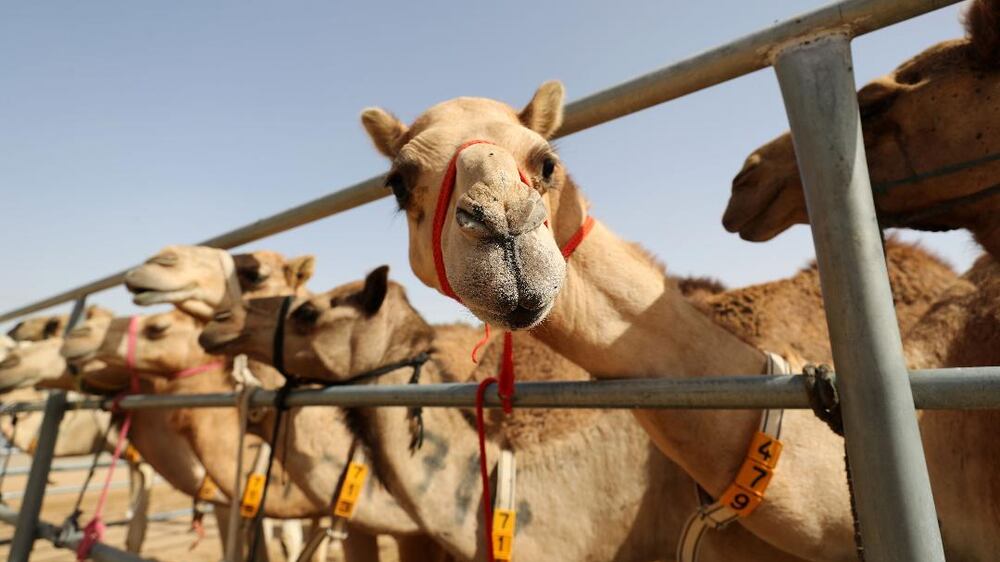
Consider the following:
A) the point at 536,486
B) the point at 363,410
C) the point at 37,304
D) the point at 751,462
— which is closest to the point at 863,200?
the point at 751,462

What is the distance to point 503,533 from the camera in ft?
7.79

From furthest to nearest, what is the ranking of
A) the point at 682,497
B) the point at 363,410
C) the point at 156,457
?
the point at 156,457 → the point at 363,410 → the point at 682,497

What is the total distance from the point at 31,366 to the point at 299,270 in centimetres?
230

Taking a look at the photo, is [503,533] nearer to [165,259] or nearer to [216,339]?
[216,339]

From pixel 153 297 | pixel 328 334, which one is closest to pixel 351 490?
pixel 328 334

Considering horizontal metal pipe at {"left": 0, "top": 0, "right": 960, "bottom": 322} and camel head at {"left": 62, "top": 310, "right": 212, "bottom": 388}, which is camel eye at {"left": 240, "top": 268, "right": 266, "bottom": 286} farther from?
horizontal metal pipe at {"left": 0, "top": 0, "right": 960, "bottom": 322}

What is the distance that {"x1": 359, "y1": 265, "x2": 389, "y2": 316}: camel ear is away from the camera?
3.34 metres

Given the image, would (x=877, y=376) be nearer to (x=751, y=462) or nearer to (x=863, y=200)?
(x=863, y=200)

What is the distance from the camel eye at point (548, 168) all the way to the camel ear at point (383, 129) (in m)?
0.75

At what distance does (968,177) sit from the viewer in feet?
5.66

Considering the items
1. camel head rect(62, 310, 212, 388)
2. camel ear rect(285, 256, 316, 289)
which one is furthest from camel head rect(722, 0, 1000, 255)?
camel head rect(62, 310, 212, 388)

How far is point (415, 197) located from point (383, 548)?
7.15m

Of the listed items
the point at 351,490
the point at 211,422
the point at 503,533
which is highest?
the point at 503,533

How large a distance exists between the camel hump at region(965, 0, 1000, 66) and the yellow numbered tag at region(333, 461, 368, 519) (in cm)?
291
